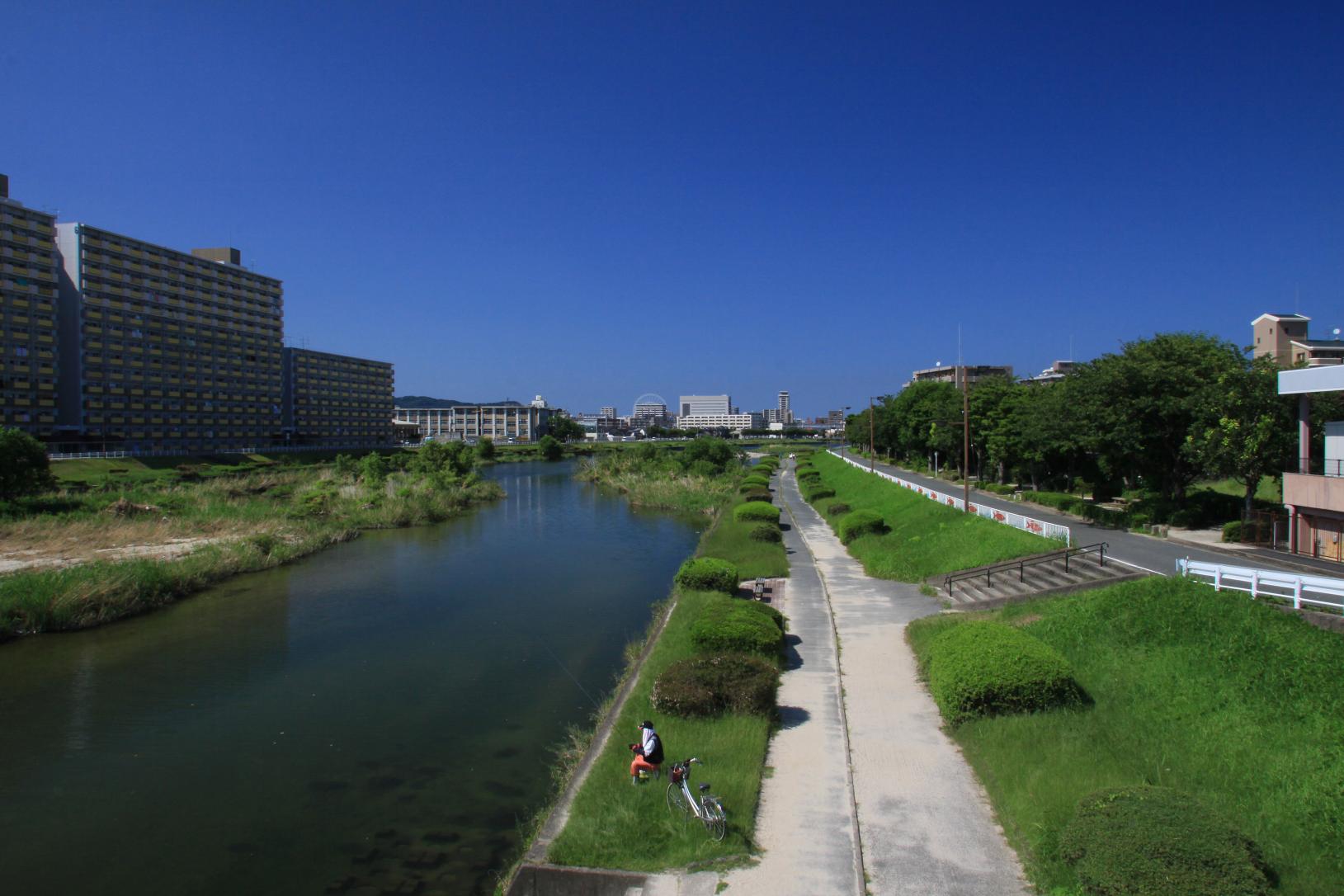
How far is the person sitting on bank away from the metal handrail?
38.8 feet

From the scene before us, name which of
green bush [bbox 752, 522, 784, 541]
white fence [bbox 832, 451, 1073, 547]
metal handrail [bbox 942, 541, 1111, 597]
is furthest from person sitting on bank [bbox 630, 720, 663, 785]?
green bush [bbox 752, 522, 784, 541]

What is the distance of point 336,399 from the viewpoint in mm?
108312

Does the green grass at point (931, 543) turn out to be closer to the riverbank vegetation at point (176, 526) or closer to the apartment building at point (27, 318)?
the riverbank vegetation at point (176, 526)

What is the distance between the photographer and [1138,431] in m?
25.2

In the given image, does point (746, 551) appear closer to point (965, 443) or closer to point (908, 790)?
point (965, 443)

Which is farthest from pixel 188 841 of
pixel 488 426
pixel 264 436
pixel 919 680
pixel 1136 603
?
pixel 488 426

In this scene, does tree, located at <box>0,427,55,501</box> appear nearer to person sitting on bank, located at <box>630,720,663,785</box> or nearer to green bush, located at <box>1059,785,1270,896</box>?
person sitting on bank, located at <box>630,720,663,785</box>

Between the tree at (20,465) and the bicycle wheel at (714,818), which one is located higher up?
the tree at (20,465)

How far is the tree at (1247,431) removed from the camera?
21.7m

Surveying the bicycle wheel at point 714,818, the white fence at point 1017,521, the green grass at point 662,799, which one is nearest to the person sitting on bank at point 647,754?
the green grass at point 662,799

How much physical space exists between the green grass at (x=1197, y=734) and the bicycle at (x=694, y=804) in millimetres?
3111

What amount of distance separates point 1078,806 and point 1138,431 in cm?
2149

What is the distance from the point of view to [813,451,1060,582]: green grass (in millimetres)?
20859

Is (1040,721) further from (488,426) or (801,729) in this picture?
(488,426)
